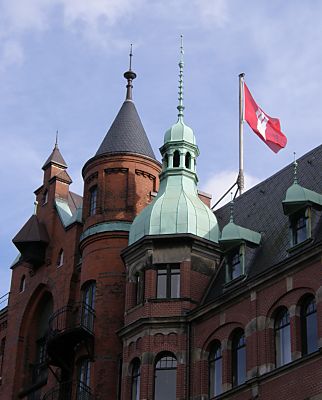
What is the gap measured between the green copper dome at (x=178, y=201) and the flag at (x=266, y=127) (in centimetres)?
537

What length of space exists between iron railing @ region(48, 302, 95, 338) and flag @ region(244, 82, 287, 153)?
12289mm

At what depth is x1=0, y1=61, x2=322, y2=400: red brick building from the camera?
141ft

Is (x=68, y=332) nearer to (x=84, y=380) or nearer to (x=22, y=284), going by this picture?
(x=84, y=380)

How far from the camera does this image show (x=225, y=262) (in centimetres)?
4853

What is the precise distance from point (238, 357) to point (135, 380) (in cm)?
486

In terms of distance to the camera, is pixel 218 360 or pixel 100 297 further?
pixel 100 297

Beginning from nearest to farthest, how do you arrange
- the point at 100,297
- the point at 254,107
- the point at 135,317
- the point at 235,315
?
the point at 235,315 < the point at 135,317 < the point at 100,297 < the point at 254,107

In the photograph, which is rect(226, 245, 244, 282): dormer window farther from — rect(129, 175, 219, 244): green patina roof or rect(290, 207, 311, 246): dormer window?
rect(290, 207, 311, 246): dormer window

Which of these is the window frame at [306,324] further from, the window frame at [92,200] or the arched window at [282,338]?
the window frame at [92,200]

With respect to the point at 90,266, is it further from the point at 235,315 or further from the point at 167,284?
the point at 235,315

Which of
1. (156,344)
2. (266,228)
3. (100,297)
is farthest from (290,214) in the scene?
(100,297)

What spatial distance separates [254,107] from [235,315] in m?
16.9

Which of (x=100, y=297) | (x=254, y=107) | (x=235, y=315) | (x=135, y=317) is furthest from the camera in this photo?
(x=254, y=107)

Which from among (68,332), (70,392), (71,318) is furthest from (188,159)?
(70,392)
